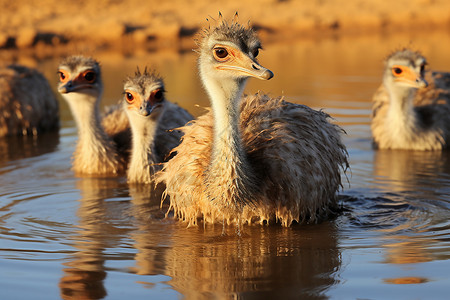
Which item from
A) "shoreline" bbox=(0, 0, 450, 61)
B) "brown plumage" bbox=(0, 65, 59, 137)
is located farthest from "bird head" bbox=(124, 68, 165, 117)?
"shoreline" bbox=(0, 0, 450, 61)

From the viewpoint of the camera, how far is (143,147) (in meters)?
9.26

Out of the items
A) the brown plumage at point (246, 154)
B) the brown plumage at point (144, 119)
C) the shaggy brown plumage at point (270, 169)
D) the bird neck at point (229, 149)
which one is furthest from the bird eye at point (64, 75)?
the bird neck at point (229, 149)

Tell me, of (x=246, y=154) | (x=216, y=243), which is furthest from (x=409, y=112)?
(x=216, y=243)

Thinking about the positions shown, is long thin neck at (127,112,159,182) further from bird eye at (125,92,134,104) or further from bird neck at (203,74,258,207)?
bird neck at (203,74,258,207)

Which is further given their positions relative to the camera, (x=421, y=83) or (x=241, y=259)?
(x=421, y=83)

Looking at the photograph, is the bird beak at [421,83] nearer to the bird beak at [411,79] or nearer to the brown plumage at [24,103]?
the bird beak at [411,79]

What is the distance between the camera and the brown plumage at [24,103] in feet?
41.5

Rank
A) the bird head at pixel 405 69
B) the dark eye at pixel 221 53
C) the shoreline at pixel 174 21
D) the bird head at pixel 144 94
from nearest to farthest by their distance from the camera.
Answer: the dark eye at pixel 221 53 → the bird head at pixel 144 94 → the bird head at pixel 405 69 → the shoreline at pixel 174 21

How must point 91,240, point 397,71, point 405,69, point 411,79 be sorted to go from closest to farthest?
point 91,240
point 411,79
point 405,69
point 397,71

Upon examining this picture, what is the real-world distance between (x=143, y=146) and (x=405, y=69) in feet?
12.4

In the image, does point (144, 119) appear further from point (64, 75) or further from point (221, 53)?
point (221, 53)

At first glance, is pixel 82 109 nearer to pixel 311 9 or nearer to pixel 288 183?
pixel 288 183

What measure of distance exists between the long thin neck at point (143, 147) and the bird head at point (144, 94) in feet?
0.39

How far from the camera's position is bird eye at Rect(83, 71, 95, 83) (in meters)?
9.99
